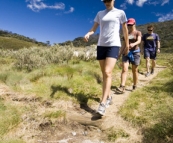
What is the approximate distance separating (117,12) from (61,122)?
8.18 feet

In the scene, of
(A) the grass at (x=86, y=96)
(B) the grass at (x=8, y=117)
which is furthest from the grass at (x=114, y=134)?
(B) the grass at (x=8, y=117)

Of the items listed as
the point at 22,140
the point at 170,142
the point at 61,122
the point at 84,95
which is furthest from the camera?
the point at 84,95

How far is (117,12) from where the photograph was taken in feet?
14.0

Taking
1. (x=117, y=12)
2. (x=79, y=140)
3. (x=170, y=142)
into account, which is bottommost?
(x=79, y=140)

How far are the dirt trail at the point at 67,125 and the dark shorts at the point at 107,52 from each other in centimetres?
120

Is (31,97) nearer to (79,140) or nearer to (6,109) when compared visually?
(6,109)

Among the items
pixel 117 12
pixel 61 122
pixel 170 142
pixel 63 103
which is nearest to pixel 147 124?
pixel 170 142

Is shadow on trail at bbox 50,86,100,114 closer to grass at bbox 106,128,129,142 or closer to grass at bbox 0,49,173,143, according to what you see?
grass at bbox 0,49,173,143

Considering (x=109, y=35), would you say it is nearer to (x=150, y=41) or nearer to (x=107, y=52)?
(x=107, y=52)

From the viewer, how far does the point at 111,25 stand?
4.23 meters

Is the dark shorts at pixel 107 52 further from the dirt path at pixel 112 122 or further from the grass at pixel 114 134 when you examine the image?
the grass at pixel 114 134

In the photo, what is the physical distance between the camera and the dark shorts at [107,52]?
4266 millimetres

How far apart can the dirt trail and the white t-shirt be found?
1.52 metres

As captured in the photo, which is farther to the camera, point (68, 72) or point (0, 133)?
point (68, 72)
